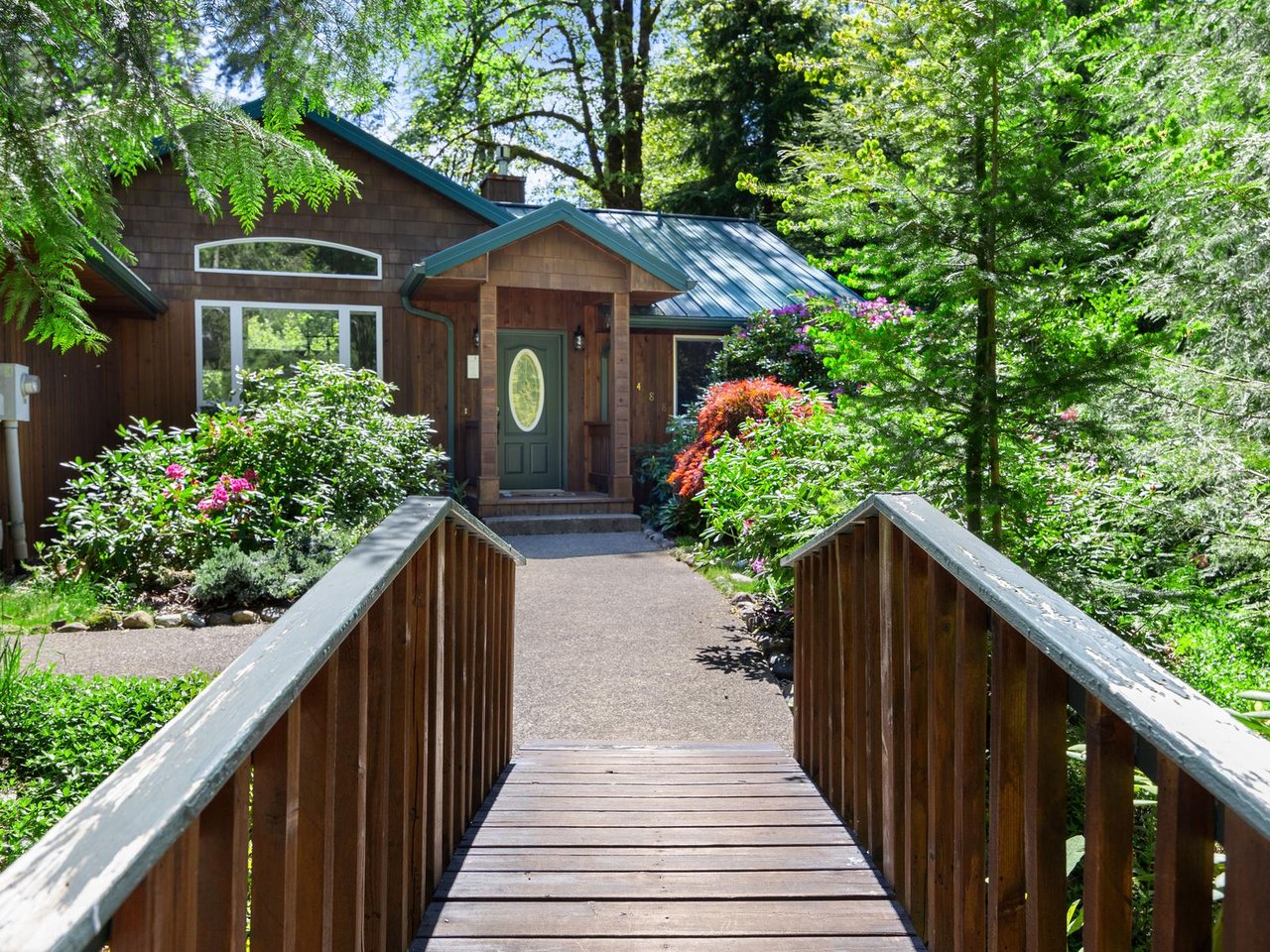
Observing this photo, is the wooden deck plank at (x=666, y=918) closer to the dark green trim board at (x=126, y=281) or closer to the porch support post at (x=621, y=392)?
the dark green trim board at (x=126, y=281)

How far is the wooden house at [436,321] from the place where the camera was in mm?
11695

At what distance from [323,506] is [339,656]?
7122 mm

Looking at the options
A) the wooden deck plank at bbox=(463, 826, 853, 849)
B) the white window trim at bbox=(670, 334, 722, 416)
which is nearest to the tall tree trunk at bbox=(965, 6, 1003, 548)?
the wooden deck plank at bbox=(463, 826, 853, 849)

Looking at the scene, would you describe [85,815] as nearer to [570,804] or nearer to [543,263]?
[570,804]

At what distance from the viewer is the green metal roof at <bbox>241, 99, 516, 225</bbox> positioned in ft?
40.1

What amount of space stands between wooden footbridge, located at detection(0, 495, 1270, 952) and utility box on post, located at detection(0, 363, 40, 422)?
7.16 meters

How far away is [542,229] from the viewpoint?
11703 millimetres

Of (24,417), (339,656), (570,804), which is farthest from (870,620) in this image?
(24,417)

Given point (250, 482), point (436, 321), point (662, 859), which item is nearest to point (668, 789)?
point (662, 859)

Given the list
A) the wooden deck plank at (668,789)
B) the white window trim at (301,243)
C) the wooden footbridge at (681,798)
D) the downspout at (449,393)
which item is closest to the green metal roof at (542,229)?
the white window trim at (301,243)

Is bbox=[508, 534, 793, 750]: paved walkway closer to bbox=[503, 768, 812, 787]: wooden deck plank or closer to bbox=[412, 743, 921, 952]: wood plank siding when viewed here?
bbox=[503, 768, 812, 787]: wooden deck plank

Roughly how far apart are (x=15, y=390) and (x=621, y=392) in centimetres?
618

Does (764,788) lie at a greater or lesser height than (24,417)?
lesser

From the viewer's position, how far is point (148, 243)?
11938 mm
